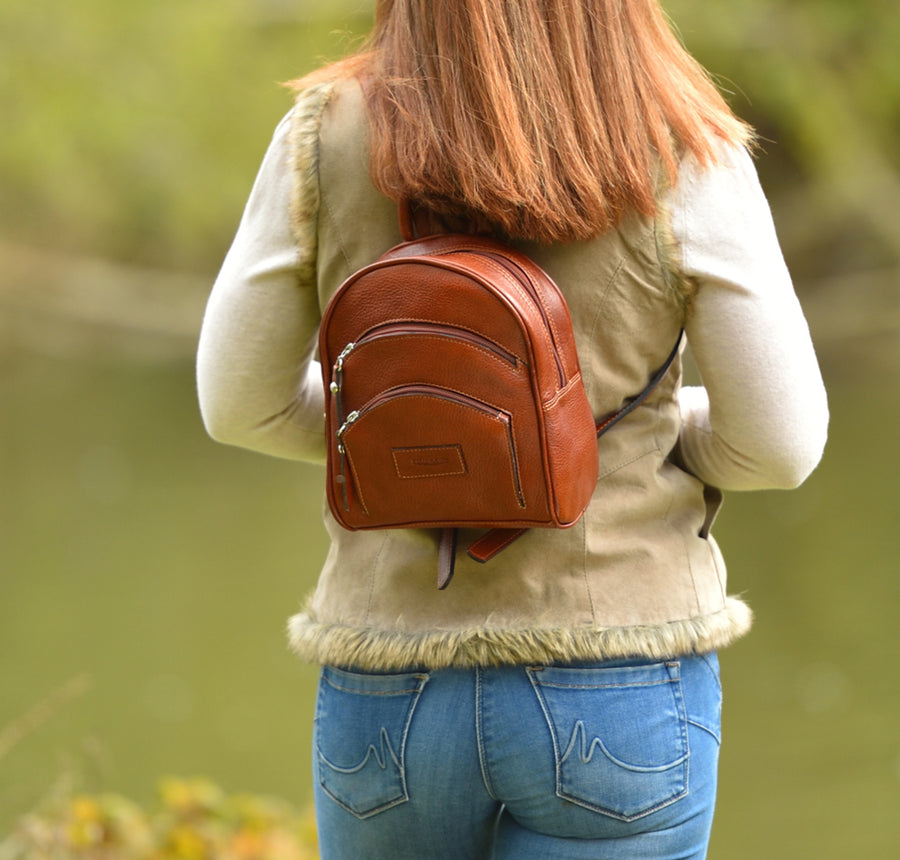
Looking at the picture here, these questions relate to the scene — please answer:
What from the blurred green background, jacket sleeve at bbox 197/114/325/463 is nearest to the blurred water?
the blurred green background

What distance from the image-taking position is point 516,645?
3.67 feet

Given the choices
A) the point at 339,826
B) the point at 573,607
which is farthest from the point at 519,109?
the point at 339,826

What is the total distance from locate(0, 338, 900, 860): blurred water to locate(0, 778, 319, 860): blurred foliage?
108 millimetres

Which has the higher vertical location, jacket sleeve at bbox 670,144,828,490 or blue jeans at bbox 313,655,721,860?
jacket sleeve at bbox 670,144,828,490

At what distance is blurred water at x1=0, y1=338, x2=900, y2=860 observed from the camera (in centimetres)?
376

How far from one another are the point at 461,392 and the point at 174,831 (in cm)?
181

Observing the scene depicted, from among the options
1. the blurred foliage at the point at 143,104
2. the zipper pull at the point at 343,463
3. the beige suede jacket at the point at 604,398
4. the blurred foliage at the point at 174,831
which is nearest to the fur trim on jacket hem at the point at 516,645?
the beige suede jacket at the point at 604,398

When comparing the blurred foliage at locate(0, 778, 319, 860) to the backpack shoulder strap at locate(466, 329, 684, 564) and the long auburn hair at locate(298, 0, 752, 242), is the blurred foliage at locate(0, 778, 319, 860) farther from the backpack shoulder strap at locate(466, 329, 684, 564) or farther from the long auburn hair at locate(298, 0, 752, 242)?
the long auburn hair at locate(298, 0, 752, 242)

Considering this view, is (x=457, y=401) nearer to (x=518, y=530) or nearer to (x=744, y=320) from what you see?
(x=518, y=530)

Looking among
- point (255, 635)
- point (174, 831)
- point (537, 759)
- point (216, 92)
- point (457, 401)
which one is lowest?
point (174, 831)

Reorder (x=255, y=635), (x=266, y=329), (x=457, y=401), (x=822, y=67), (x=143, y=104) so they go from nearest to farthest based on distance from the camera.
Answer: (x=457, y=401)
(x=266, y=329)
(x=255, y=635)
(x=143, y=104)
(x=822, y=67)

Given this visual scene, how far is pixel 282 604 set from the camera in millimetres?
5504

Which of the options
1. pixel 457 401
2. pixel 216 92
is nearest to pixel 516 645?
pixel 457 401

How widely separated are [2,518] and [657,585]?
20.9 ft
